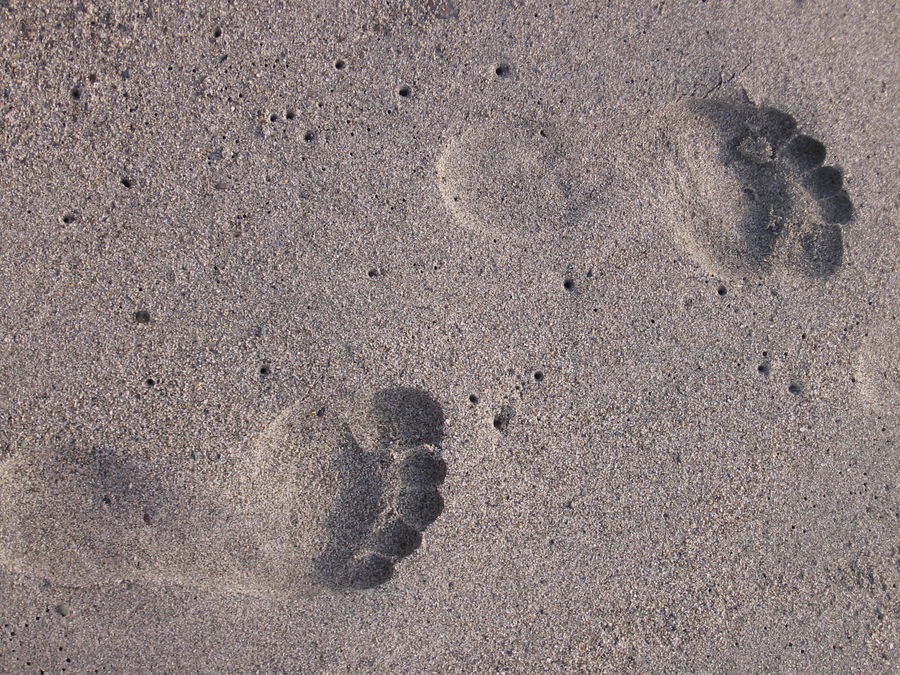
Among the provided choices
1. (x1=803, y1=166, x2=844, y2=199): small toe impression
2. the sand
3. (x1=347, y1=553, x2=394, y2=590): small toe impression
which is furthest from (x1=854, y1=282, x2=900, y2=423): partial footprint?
(x1=347, y1=553, x2=394, y2=590): small toe impression

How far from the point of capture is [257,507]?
159 centimetres

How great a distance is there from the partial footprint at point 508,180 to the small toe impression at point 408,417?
555 mm

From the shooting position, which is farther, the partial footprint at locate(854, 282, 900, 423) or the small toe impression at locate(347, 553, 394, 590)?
the partial footprint at locate(854, 282, 900, 423)

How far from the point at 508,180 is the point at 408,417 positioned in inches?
31.7

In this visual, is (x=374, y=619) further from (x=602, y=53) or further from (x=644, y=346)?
(x=602, y=53)

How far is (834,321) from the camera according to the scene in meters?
1.72

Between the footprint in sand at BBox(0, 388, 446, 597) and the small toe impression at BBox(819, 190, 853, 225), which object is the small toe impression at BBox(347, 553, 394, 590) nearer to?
the footprint in sand at BBox(0, 388, 446, 597)

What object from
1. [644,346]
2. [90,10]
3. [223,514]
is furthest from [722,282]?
[90,10]

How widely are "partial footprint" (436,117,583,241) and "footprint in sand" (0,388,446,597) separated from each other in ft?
1.98

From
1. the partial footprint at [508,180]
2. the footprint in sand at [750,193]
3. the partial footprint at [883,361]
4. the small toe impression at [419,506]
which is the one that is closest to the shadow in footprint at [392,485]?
the small toe impression at [419,506]

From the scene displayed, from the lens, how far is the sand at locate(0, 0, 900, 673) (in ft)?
5.18

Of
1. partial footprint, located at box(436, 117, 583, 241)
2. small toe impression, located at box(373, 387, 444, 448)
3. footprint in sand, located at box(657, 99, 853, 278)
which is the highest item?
footprint in sand, located at box(657, 99, 853, 278)

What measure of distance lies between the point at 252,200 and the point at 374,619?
4.32ft

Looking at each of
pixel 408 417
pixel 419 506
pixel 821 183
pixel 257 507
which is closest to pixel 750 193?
pixel 821 183
